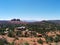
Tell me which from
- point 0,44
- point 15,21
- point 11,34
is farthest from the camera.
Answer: point 15,21

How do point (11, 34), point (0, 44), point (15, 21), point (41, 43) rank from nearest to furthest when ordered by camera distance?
point (0, 44), point (41, 43), point (11, 34), point (15, 21)

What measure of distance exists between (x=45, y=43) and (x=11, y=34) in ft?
39.4

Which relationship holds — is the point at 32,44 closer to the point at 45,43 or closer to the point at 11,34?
the point at 45,43

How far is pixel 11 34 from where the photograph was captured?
4034cm

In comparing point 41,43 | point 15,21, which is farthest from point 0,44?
point 15,21

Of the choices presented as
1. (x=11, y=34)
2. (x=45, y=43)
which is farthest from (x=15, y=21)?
(x=45, y=43)

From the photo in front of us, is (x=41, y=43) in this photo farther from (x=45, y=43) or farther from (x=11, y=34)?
(x=11, y=34)

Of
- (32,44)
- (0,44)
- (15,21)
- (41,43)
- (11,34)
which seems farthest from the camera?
(15,21)

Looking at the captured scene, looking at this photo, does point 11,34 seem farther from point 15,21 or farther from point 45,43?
point 15,21

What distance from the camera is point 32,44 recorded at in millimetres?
28953

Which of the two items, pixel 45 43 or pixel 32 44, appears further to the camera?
pixel 45 43

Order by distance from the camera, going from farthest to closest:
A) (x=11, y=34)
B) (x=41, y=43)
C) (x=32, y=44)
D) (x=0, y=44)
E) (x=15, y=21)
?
(x=15, y=21) < (x=11, y=34) < (x=41, y=43) < (x=32, y=44) < (x=0, y=44)

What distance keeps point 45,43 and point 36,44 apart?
2.84m

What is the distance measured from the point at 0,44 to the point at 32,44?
6323 millimetres
